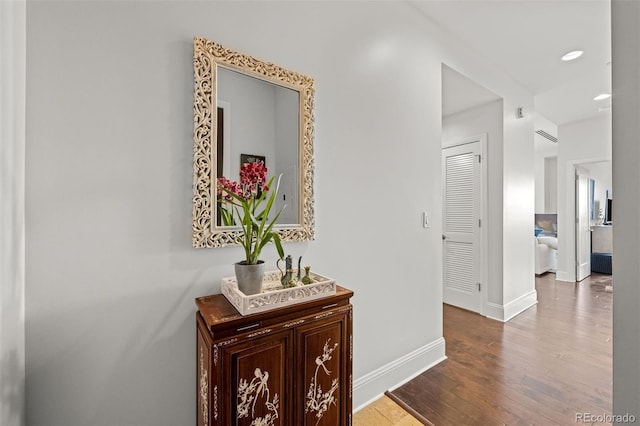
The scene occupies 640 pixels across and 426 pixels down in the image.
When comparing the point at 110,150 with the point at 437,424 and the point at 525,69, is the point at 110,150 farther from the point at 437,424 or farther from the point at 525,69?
the point at 525,69

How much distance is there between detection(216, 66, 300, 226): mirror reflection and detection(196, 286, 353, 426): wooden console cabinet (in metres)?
0.48

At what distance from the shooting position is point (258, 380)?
1036 millimetres

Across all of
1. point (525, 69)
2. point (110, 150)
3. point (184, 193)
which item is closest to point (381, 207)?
point (184, 193)

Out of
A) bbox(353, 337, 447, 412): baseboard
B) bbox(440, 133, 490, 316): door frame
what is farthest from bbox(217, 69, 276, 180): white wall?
bbox(440, 133, 490, 316): door frame

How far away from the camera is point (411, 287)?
7.04ft

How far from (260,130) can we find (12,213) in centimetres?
96

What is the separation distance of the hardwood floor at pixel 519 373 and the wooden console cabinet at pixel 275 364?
831 millimetres

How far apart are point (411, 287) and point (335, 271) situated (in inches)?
30.9

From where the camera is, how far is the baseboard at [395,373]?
1.78 meters

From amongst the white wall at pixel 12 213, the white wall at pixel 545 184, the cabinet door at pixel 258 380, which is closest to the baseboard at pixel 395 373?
the cabinet door at pixel 258 380

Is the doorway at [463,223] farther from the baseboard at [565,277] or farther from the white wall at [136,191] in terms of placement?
the baseboard at [565,277]

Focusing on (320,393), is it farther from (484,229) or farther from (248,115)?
(484,229)

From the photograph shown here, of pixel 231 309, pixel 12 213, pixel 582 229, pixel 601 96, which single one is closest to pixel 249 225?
pixel 231 309

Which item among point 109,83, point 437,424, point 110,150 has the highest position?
point 109,83
